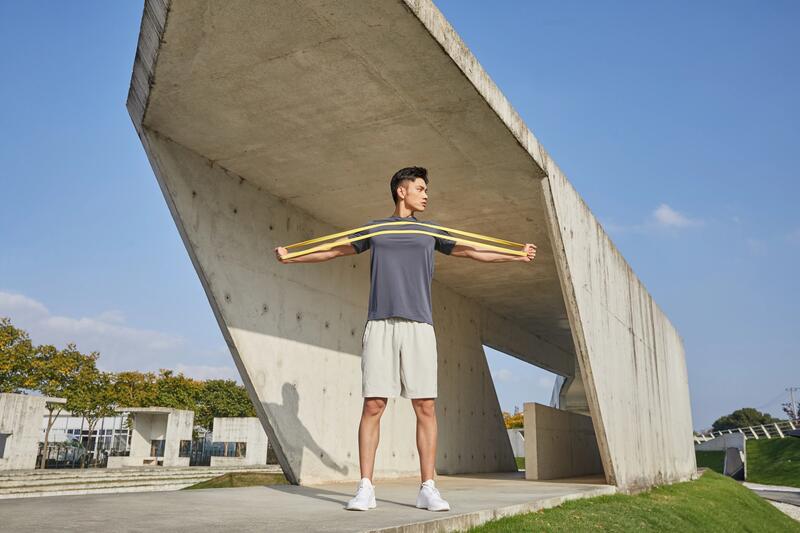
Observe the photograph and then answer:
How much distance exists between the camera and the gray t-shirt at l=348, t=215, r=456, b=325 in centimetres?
384

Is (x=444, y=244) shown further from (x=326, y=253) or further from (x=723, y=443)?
(x=723, y=443)

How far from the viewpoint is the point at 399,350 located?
380 cm

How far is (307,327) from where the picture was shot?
7801 mm

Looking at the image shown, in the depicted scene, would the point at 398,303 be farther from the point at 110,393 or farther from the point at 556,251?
the point at 110,393

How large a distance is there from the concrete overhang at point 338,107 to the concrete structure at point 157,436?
25.5m

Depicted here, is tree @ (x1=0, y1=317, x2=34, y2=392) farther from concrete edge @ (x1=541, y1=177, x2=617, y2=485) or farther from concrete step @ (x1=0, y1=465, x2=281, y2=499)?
concrete edge @ (x1=541, y1=177, x2=617, y2=485)

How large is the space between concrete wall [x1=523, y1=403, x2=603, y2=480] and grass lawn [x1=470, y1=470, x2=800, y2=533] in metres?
1.54

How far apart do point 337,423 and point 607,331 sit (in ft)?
11.6

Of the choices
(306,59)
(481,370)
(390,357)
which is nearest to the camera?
(390,357)

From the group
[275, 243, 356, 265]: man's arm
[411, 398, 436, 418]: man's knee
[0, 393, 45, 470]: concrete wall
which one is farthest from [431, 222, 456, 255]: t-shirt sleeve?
[0, 393, 45, 470]: concrete wall

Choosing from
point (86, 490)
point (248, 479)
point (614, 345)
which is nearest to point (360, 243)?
point (614, 345)

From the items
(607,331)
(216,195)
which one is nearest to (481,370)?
(607,331)

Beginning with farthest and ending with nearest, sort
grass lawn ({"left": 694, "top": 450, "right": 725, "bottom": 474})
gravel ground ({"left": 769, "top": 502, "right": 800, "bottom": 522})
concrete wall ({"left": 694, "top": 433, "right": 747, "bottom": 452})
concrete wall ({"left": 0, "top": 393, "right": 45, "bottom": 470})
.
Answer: concrete wall ({"left": 694, "top": 433, "right": 747, "bottom": 452}) → grass lawn ({"left": 694, "top": 450, "right": 725, "bottom": 474}) → concrete wall ({"left": 0, "top": 393, "right": 45, "bottom": 470}) → gravel ground ({"left": 769, "top": 502, "right": 800, "bottom": 522})

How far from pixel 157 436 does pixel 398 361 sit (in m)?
31.4
